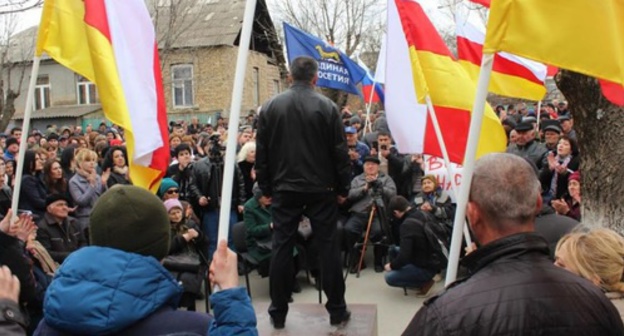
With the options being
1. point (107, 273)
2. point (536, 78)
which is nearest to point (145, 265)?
point (107, 273)

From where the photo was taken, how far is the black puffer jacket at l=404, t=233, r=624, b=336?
5.75ft

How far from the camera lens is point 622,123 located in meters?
5.36

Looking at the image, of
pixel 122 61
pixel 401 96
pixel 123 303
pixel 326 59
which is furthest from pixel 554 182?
pixel 123 303

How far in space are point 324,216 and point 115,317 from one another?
254 centimetres

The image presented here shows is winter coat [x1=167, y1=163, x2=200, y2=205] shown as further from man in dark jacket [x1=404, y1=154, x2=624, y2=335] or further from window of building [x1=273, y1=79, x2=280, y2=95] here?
window of building [x1=273, y1=79, x2=280, y2=95]

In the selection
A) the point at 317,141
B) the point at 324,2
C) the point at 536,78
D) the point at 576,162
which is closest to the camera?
the point at 317,141

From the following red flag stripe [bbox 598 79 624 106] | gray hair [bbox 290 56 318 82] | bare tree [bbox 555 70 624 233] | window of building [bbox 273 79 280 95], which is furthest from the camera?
window of building [bbox 273 79 280 95]

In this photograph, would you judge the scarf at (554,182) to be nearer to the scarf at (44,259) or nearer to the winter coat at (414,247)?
the winter coat at (414,247)

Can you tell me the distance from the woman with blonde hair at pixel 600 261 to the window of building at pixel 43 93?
35075mm

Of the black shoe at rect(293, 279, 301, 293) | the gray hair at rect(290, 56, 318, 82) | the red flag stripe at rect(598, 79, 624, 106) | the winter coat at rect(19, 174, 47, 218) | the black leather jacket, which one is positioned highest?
the gray hair at rect(290, 56, 318, 82)

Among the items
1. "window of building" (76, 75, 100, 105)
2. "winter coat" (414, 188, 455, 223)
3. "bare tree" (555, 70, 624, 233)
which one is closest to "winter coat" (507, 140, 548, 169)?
"winter coat" (414, 188, 455, 223)

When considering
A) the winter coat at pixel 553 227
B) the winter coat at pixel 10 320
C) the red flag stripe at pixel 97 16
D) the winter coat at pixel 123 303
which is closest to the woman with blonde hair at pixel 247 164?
the red flag stripe at pixel 97 16

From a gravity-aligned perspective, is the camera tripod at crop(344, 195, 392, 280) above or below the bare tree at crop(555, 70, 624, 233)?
below

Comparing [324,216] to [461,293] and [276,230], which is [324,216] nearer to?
[276,230]
